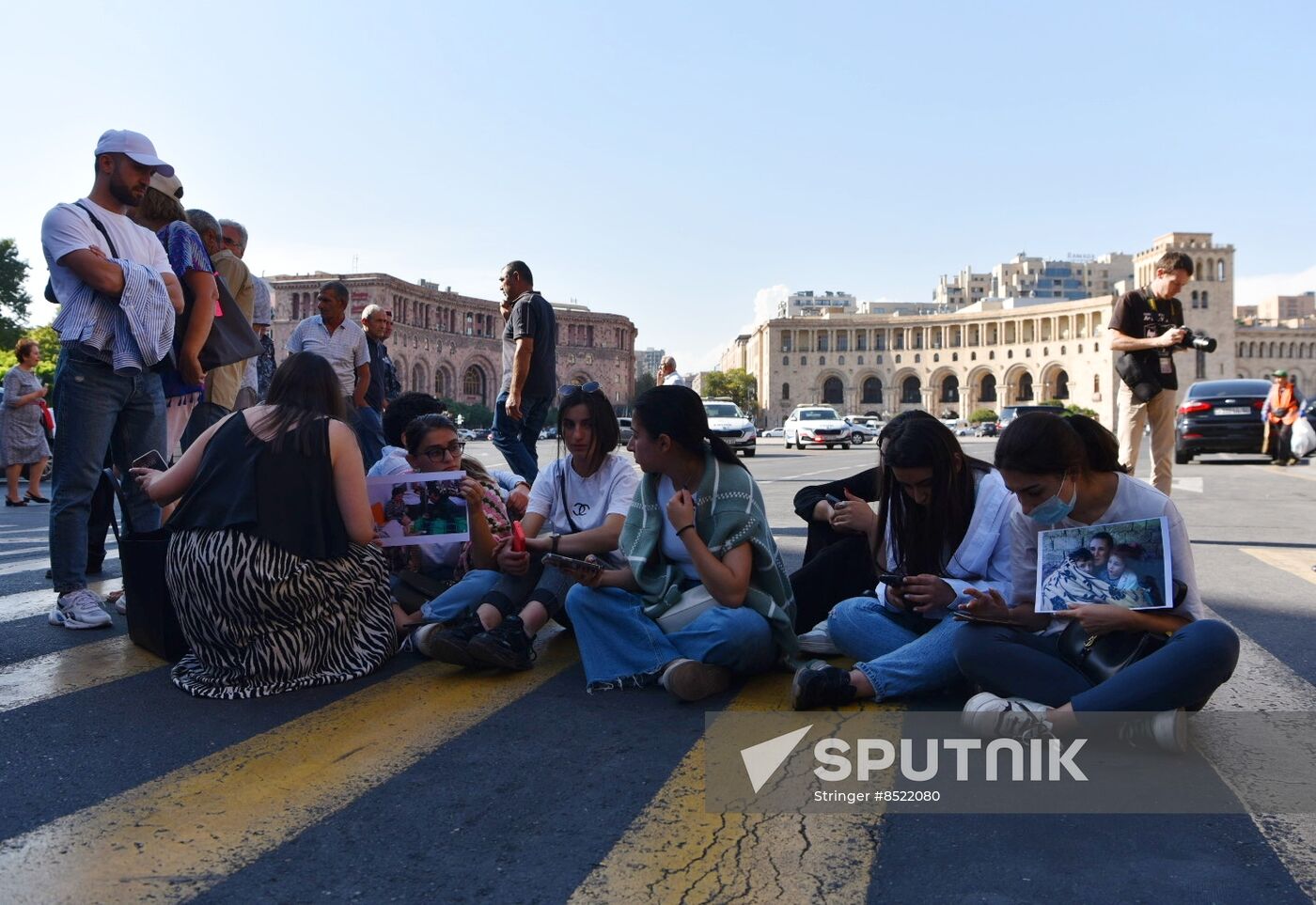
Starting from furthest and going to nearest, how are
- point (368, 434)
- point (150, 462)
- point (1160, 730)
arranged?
A: point (368, 434) → point (150, 462) → point (1160, 730)

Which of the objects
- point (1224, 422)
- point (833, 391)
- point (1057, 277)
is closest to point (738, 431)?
point (1224, 422)

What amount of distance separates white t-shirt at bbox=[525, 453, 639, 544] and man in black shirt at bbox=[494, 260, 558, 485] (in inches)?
85.0

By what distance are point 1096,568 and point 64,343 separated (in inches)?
166

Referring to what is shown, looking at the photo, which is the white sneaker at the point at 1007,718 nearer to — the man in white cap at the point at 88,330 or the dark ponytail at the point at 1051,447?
the dark ponytail at the point at 1051,447

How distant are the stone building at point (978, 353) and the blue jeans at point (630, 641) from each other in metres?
106

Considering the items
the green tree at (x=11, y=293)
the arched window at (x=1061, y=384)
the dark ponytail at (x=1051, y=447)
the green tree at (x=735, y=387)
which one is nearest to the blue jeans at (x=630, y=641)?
the dark ponytail at (x=1051, y=447)

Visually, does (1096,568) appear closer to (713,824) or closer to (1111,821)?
(1111,821)

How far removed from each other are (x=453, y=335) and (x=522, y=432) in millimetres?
100245

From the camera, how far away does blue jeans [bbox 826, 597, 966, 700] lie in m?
3.45

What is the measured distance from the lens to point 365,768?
292cm

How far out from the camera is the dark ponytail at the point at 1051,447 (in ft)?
10.2

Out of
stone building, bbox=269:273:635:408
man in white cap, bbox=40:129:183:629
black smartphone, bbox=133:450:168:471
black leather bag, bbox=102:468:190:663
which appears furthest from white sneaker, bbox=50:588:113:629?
stone building, bbox=269:273:635:408

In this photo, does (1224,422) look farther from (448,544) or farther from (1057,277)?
(1057,277)

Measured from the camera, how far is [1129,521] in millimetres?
3127
